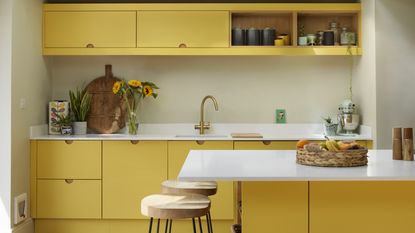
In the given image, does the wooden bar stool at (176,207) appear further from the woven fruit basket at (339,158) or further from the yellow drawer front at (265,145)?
the yellow drawer front at (265,145)

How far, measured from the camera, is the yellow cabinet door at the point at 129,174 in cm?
430

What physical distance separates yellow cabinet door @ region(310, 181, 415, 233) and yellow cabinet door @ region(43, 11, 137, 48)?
9.16ft

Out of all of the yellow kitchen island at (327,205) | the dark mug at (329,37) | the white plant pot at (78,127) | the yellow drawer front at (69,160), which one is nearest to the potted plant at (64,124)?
the white plant pot at (78,127)

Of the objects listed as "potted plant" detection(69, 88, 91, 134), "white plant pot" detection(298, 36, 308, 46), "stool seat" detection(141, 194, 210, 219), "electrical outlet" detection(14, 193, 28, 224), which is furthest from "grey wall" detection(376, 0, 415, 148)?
"electrical outlet" detection(14, 193, 28, 224)

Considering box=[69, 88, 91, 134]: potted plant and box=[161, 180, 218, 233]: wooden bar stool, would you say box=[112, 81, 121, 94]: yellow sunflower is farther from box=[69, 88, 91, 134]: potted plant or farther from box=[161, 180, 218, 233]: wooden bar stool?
box=[161, 180, 218, 233]: wooden bar stool

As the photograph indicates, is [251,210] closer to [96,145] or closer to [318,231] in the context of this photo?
[318,231]

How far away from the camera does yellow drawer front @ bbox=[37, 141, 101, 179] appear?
170 inches

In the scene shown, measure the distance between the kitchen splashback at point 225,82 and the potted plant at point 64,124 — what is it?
347 millimetres

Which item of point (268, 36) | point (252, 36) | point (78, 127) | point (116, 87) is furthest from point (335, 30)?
point (78, 127)

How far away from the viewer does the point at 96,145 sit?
4.31 m

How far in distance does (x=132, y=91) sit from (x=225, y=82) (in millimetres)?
911

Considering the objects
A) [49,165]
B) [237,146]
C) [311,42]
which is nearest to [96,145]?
[49,165]

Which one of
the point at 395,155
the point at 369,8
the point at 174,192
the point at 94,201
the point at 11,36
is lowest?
the point at 94,201

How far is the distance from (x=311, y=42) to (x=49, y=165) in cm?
260
